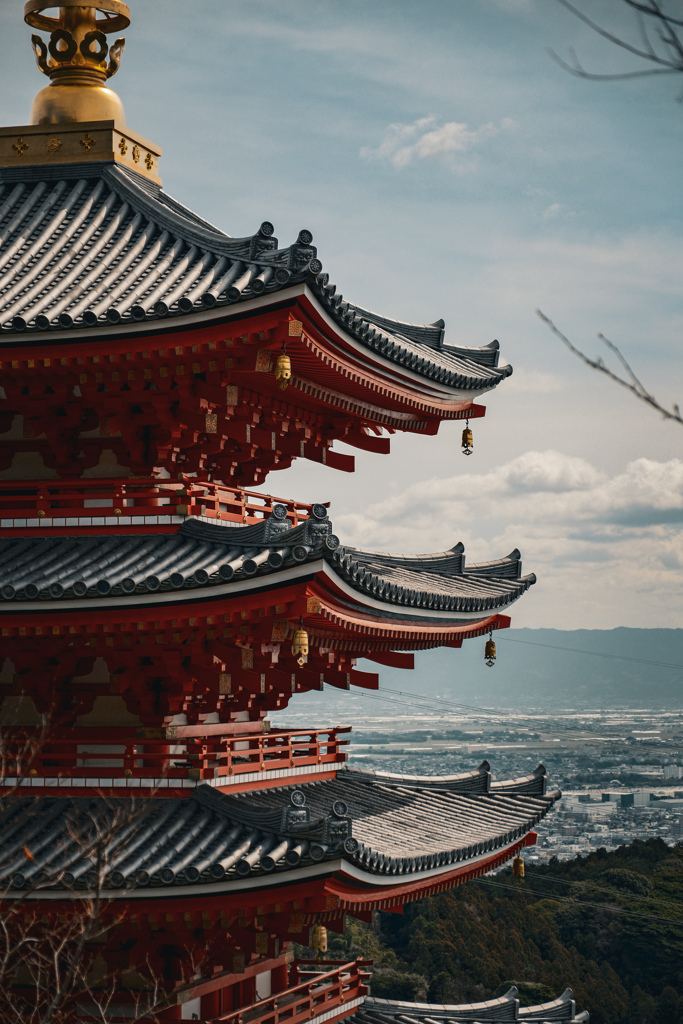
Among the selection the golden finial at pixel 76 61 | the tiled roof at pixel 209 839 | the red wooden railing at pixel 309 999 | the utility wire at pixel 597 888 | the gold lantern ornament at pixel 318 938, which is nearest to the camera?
the tiled roof at pixel 209 839

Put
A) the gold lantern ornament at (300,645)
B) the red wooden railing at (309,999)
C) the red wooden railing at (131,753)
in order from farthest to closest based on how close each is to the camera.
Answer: the red wooden railing at (309,999)
the red wooden railing at (131,753)
the gold lantern ornament at (300,645)

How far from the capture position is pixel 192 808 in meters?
14.3

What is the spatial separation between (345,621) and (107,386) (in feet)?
13.4

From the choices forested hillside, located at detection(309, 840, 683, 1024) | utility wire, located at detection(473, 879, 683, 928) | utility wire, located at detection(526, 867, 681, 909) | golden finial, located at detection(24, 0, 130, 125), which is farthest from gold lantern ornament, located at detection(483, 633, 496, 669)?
utility wire, located at detection(526, 867, 681, 909)

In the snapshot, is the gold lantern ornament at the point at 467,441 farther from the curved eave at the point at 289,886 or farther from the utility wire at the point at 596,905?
the utility wire at the point at 596,905

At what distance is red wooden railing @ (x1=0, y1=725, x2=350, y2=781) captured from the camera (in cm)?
1472

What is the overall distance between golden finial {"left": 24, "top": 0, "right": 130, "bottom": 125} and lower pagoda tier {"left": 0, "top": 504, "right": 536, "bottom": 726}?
6348 mm

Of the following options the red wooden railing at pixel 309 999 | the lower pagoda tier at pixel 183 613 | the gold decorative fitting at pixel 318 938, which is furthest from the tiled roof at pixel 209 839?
the red wooden railing at pixel 309 999

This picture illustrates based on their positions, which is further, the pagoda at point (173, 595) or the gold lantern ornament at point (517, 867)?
the gold lantern ornament at point (517, 867)

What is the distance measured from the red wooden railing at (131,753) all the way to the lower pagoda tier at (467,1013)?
223 inches

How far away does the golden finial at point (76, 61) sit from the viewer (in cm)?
1759

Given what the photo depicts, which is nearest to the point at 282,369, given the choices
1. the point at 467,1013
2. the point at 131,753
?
the point at 131,753

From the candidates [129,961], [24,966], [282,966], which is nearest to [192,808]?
[129,961]

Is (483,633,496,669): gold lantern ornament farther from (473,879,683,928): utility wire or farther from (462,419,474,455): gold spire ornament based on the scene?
(473,879,683,928): utility wire
